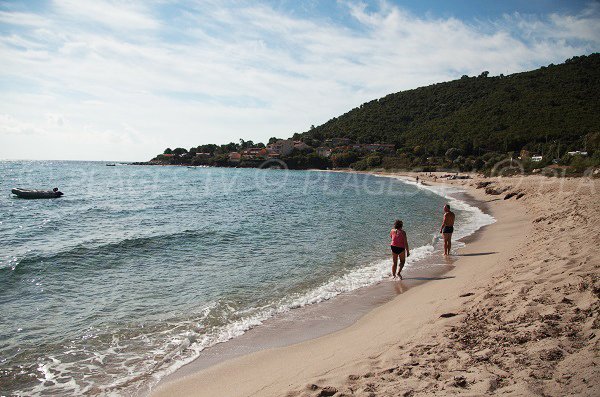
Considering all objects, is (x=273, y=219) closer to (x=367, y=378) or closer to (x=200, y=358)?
(x=200, y=358)

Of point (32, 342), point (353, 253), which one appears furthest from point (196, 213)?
point (32, 342)

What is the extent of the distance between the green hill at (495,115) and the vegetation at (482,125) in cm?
20

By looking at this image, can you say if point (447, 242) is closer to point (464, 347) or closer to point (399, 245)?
point (399, 245)

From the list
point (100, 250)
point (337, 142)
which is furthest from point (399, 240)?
point (337, 142)

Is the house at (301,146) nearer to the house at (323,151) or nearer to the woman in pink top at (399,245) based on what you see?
the house at (323,151)

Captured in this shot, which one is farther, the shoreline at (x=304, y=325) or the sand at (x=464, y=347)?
the shoreline at (x=304, y=325)

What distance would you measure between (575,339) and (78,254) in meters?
15.9

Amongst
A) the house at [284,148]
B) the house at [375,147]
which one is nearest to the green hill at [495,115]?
the house at [375,147]

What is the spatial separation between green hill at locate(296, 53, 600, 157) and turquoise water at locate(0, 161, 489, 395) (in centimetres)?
5803

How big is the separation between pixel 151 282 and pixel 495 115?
10863cm

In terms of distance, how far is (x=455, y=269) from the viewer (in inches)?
447

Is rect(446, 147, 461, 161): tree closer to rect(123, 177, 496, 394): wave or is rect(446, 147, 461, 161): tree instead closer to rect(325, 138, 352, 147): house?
rect(325, 138, 352, 147): house

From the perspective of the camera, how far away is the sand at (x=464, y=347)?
3.86m

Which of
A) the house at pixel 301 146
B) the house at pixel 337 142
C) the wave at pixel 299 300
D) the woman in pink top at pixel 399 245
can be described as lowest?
the wave at pixel 299 300
